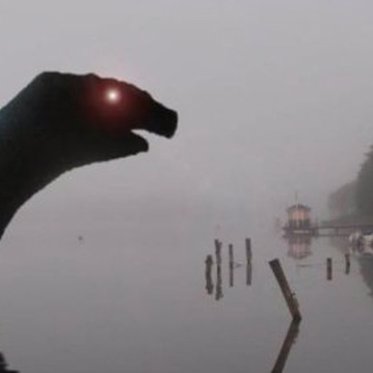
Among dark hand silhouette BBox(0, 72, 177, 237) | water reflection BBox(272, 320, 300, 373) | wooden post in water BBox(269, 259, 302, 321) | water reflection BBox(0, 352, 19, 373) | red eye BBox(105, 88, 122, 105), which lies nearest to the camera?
dark hand silhouette BBox(0, 72, 177, 237)

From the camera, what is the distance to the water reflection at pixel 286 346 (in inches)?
1142

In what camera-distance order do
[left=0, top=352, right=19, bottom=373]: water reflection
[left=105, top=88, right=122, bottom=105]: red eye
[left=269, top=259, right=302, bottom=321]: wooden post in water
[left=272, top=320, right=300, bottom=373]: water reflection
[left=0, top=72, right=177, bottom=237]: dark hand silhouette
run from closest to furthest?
[left=0, top=72, right=177, bottom=237]: dark hand silhouette < [left=105, top=88, right=122, bottom=105]: red eye < [left=272, top=320, right=300, bottom=373]: water reflection < [left=0, top=352, right=19, bottom=373]: water reflection < [left=269, top=259, right=302, bottom=321]: wooden post in water

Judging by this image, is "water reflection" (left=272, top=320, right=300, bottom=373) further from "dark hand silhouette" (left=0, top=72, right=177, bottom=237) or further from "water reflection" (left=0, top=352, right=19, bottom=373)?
"dark hand silhouette" (left=0, top=72, right=177, bottom=237)

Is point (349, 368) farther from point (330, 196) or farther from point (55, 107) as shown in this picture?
point (330, 196)

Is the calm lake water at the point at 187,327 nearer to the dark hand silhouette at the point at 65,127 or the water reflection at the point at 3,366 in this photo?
the water reflection at the point at 3,366

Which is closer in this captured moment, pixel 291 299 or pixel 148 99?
pixel 148 99

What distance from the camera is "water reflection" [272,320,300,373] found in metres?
29.0

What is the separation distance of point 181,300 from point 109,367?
27.8m

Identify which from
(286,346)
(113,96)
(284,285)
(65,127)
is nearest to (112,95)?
(113,96)

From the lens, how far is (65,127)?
6512 mm

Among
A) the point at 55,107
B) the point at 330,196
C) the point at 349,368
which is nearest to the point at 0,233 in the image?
the point at 55,107

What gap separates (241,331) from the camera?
39125 millimetres

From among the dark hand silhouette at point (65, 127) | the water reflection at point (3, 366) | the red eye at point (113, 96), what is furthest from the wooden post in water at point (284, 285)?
the red eye at point (113, 96)

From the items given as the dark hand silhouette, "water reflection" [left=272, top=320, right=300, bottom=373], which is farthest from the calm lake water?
the dark hand silhouette
